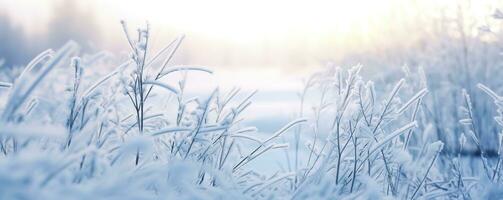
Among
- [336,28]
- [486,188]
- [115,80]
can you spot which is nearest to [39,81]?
[115,80]

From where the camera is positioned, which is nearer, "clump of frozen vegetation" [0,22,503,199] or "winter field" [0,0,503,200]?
"winter field" [0,0,503,200]

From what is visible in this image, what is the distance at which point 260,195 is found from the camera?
5.93ft

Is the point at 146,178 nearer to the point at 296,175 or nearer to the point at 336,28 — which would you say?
the point at 296,175

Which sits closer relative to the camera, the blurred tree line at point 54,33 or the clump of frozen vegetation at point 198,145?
the clump of frozen vegetation at point 198,145

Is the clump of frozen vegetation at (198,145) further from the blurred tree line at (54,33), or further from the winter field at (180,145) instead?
the blurred tree line at (54,33)

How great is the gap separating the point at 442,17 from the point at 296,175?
523cm

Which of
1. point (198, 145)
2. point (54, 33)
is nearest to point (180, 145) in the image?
point (198, 145)

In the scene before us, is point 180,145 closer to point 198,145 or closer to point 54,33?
point 198,145

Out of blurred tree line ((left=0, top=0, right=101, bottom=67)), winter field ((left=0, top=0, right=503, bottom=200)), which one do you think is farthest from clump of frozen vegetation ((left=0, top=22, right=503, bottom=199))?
blurred tree line ((left=0, top=0, right=101, bottom=67))

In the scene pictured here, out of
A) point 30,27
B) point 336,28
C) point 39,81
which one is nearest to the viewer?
point 39,81

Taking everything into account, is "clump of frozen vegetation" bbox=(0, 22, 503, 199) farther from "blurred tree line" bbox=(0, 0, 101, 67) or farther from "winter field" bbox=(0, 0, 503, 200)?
"blurred tree line" bbox=(0, 0, 101, 67)

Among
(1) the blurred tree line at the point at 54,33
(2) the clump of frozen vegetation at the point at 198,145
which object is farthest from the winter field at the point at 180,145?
(1) the blurred tree line at the point at 54,33

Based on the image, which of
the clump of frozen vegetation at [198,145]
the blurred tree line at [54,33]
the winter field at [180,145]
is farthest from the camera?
the blurred tree line at [54,33]

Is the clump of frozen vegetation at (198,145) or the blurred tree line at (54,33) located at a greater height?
the blurred tree line at (54,33)
